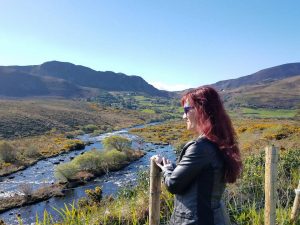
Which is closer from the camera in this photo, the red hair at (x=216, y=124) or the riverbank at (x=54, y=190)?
the red hair at (x=216, y=124)

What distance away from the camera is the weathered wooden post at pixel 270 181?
15.2 feet

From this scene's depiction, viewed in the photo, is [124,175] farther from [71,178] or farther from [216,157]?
[216,157]

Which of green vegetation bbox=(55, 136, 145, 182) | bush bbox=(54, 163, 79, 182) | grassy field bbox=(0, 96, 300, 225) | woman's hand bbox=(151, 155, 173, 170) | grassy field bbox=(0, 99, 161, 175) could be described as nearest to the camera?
woman's hand bbox=(151, 155, 173, 170)

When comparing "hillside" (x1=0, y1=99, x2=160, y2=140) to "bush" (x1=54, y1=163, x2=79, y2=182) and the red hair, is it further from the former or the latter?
the red hair

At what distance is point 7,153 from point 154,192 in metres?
42.4

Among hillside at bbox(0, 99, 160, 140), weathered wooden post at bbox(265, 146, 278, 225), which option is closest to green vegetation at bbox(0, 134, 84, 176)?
hillside at bbox(0, 99, 160, 140)

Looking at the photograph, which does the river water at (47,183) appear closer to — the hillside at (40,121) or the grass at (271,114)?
the hillside at (40,121)

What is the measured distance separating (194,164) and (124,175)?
3064 cm

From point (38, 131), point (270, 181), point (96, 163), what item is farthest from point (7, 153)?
point (270, 181)

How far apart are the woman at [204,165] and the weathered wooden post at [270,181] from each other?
1.36 metres

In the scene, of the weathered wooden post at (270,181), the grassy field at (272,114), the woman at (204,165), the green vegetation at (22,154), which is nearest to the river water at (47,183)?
the green vegetation at (22,154)

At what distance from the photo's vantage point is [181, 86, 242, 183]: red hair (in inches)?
129

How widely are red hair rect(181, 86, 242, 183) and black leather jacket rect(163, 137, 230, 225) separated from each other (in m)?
0.07

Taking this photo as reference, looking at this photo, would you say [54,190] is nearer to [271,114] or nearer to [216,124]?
[216,124]
